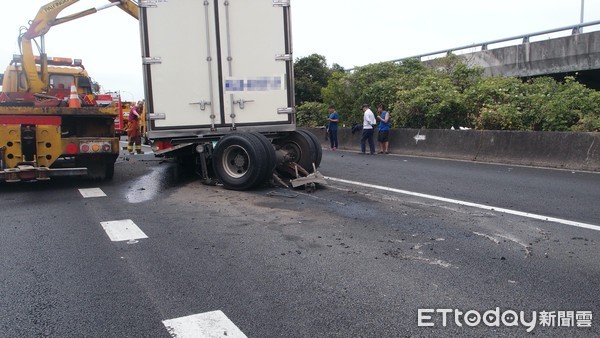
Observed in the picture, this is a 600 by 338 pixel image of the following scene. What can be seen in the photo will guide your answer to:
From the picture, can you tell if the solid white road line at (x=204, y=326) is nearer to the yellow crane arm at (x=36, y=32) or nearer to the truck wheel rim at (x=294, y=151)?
the truck wheel rim at (x=294, y=151)

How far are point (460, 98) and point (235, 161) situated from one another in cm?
926

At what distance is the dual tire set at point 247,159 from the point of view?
27.8ft

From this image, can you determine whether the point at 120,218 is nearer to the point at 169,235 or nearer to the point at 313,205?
the point at 169,235

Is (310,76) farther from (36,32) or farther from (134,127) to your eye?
(36,32)

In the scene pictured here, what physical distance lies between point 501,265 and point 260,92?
568 centimetres

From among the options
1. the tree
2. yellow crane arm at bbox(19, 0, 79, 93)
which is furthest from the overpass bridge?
yellow crane arm at bbox(19, 0, 79, 93)

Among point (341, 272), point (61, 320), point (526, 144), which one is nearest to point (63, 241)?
point (61, 320)

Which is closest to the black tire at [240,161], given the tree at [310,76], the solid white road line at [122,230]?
the solid white road line at [122,230]

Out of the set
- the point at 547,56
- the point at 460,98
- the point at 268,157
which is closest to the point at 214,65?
the point at 268,157

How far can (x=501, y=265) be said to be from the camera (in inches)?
181

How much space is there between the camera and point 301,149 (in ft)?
32.1

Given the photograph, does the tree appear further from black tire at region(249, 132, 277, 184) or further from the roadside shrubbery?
black tire at region(249, 132, 277, 184)

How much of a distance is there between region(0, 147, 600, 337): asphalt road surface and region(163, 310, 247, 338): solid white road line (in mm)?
14

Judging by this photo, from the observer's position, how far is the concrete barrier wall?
11.3 metres
